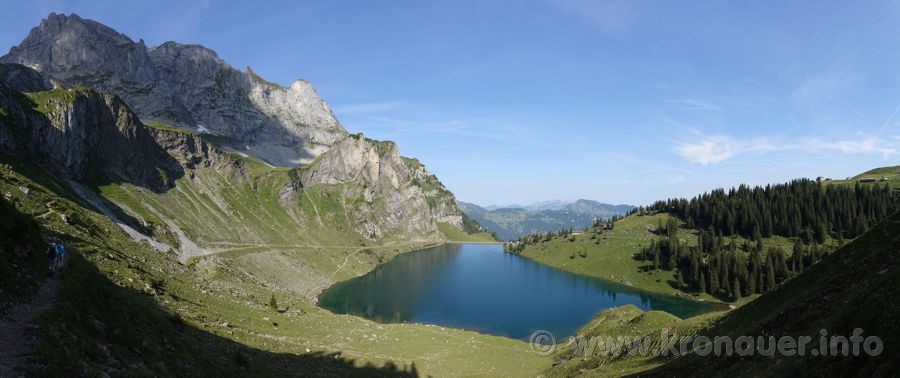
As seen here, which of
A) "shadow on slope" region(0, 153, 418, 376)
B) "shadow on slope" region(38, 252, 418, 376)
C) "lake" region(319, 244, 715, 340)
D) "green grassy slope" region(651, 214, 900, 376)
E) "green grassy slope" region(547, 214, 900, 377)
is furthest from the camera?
"lake" region(319, 244, 715, 340)

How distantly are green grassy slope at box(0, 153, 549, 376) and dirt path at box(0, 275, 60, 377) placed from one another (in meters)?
0.46

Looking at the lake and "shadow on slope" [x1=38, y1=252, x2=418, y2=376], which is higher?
"shadow on slope" [x1=38, y1=252, x2=418, y2=376]

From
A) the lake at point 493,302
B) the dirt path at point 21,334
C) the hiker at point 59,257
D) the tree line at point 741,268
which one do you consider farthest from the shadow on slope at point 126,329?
the tree line at point 741,268

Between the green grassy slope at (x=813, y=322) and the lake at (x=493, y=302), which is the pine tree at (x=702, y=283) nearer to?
the lake at (x=493, y=302)

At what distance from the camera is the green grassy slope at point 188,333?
21609mm

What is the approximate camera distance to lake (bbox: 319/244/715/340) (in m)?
121

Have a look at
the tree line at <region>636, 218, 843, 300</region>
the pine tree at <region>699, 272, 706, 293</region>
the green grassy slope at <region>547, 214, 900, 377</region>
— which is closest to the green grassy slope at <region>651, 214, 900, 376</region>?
the green grassy slope at <region>547, 214, 900, 377</region>

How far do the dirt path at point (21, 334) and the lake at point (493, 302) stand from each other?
9444 centimetres

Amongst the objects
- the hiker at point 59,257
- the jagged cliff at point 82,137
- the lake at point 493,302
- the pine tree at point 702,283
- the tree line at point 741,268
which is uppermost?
the jagged cliff at point 82,137

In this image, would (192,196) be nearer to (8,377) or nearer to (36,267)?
(36,267)

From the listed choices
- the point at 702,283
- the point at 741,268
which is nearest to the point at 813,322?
the point at 741,268

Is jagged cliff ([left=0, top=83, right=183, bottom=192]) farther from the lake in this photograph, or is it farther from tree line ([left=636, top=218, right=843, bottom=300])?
tree line ([left=636, top=218, right=843, bottom=300])

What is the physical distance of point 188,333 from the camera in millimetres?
35344

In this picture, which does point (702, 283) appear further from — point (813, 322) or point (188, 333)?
point (188, 333)
